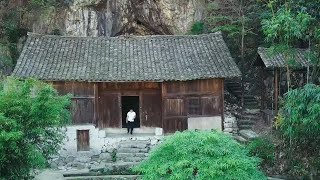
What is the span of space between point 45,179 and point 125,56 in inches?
299

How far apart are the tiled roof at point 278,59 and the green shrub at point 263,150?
3.84 meters

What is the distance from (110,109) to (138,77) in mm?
2467

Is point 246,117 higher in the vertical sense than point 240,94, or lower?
lower

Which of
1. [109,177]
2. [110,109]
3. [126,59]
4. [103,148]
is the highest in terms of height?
[126,59]

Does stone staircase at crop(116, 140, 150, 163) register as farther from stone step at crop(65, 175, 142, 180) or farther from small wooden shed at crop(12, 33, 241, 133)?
stone step at crop(65, 175, 142, 180)

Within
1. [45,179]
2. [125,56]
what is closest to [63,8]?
[125,56]

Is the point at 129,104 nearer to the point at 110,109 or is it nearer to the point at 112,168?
the point at 110,109

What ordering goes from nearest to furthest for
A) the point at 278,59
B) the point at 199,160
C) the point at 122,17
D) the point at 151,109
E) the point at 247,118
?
the point at 199,160 → the point at 278,59 → the point at 151,109 → the point at 247,118 → the point at 122,17

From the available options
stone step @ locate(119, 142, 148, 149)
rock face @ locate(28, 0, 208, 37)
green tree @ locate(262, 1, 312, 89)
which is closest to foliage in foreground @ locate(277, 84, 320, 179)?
green tree @ locate(262, 1, 312, 89)

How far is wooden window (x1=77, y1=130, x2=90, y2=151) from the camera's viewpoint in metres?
21.3

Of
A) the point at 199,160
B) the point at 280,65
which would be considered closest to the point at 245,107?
the point at 280,65

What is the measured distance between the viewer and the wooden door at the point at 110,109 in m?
21.9

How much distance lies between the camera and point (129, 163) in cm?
1970

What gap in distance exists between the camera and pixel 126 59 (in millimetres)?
22109
